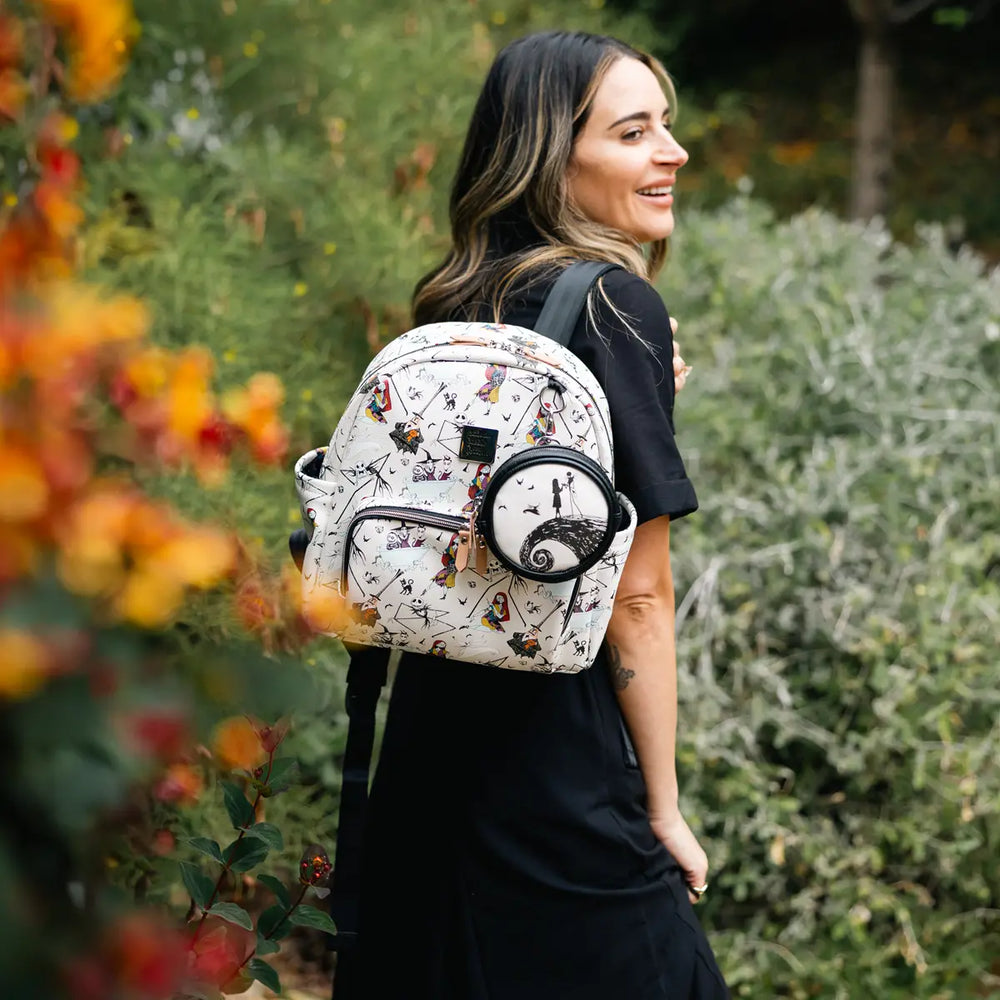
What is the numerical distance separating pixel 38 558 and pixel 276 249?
129 inches

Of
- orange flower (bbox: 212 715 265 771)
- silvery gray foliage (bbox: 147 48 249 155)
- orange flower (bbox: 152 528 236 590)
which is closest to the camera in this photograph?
orange flower (bbox: 152 528 236 590)

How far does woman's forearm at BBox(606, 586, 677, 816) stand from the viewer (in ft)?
5.35

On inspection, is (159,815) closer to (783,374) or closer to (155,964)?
(155,964)

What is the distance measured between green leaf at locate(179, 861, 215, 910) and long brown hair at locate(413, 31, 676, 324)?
80 cm

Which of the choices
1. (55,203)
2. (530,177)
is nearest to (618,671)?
(530,177)

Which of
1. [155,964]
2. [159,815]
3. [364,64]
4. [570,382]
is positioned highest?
[364,64]

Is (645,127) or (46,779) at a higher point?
(645,127)

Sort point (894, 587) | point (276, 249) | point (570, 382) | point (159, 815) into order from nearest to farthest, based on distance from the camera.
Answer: point (570, 382), point (159, 815), point (894, 587), point (276, 249)

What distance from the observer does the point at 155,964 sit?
596 mm

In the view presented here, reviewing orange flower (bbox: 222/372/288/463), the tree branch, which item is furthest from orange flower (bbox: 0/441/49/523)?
the tree branch

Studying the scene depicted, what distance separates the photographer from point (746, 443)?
3531 mm

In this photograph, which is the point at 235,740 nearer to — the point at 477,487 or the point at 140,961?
the point at 140,961

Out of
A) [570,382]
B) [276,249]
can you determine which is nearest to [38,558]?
[570,382]

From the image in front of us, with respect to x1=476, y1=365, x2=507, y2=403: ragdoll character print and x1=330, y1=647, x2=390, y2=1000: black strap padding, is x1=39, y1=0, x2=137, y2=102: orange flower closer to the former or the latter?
x1=476, y1=365, x2=507, y2=403: ragdoll character print
